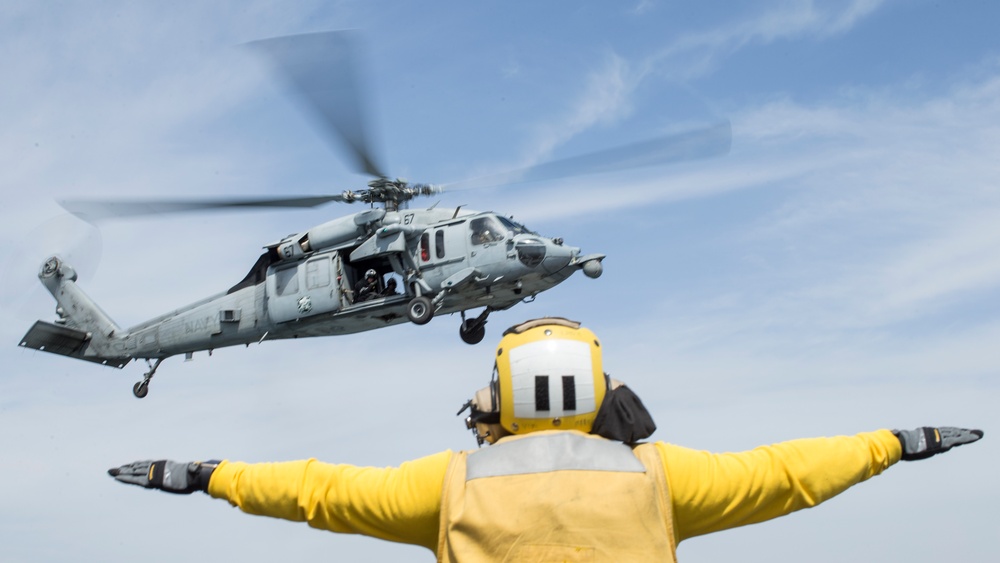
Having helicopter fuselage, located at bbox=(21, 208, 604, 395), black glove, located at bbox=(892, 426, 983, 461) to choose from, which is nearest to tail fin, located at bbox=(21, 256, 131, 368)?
helicopter fuselage, located at bbox=(21, 208, 604, 395)

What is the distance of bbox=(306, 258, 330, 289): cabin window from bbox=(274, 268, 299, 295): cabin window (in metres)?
0.29

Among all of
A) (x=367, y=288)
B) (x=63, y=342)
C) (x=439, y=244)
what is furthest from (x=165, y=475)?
(x=63, y=342)

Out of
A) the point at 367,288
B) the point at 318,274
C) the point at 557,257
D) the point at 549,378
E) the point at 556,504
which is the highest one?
the point at 318,274

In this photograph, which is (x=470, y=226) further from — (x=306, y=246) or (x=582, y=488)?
(x=582, y=488)

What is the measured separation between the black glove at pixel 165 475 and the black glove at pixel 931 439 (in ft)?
8.07

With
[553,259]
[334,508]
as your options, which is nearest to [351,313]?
[553,259]

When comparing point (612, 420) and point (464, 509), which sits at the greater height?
point (612, 420)

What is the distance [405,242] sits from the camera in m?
18.1

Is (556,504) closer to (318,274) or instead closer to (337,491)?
(337,491)

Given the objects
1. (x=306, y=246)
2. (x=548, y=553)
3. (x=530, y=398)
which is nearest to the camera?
(x=548, y=553)

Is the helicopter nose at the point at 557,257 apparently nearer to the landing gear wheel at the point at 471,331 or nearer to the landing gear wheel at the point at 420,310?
the landing gear wheel at the point at 420,310

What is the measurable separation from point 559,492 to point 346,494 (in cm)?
75

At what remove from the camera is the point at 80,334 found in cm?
2236

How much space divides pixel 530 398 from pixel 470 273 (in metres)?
14.1
